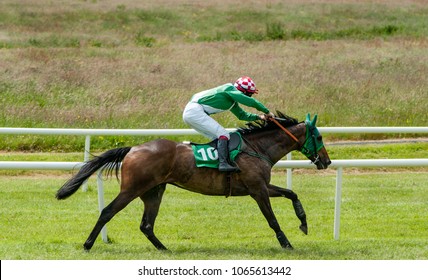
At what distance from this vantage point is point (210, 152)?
24.8 ft

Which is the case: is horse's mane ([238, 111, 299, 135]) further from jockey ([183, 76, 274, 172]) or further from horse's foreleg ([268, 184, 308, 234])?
horse's foreleg ([268, 184, 308, 234])

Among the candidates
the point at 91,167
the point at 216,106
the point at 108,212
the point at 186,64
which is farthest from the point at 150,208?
the point at 186,64

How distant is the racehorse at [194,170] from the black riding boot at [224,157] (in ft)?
0.44

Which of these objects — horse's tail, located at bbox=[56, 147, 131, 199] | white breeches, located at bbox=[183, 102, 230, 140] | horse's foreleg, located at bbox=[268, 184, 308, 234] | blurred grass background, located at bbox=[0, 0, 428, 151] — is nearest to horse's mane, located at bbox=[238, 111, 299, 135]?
white breeches, located at bbox=[183, 102, 230, 140]

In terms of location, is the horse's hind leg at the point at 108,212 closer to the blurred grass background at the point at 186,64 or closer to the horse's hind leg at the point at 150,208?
the horse's hind leg at the point at 150,208

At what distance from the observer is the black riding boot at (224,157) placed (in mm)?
7441

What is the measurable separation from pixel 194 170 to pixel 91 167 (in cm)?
90

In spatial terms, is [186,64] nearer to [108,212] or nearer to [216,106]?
[216,106]

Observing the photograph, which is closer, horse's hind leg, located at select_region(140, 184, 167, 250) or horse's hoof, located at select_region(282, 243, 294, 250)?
horse's hoof, located at select_region(282, 243, 294, 250)

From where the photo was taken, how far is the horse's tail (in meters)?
7.47

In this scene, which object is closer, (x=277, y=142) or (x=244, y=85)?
(x=244, y=85)

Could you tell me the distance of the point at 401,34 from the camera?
115 ft

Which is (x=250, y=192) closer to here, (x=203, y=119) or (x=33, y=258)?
(x=203, y=119)

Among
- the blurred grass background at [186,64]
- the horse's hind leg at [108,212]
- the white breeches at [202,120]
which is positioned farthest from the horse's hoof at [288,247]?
the blurred grass background at [186,64]
